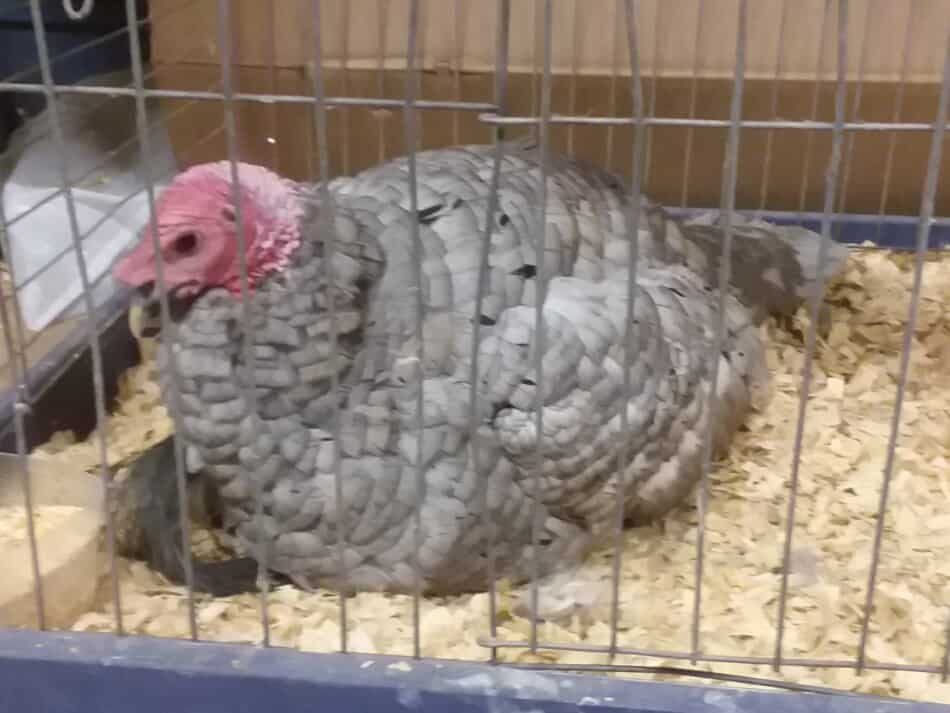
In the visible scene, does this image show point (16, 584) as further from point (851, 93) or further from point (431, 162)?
point (851, 93)

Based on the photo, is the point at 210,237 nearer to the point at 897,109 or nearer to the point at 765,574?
the point at 765,574

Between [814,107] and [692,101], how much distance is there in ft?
0.64

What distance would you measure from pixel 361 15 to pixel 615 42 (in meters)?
0.40

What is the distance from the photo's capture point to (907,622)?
3.70 ft

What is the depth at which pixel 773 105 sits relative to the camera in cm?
179

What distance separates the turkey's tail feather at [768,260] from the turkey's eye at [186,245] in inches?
30.5

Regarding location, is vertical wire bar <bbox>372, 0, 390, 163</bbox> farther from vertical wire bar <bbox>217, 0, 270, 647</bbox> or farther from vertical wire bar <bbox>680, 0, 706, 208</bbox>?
vertical wire bar <bbox>217, 0, 270, 647</bbox>

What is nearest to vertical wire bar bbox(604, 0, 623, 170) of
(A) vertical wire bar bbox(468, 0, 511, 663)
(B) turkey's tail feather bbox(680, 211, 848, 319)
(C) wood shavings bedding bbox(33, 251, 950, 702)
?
(B) turkey's tail feather bbox(680, 211, 848, 319)

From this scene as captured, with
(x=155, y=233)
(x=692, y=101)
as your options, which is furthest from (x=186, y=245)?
(x=692, y=101)

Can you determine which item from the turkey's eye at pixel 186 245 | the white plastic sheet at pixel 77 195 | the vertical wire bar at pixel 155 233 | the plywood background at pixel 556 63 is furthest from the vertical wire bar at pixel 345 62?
the vertical wire bar at pixel 155 233

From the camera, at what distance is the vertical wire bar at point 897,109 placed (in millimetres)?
1718

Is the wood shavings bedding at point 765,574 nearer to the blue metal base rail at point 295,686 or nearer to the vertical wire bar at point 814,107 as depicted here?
the blue metal base rail at point 295,686

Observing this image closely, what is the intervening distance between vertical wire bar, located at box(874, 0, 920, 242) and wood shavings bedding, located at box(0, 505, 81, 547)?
1.24 meters

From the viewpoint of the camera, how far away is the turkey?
110cm
